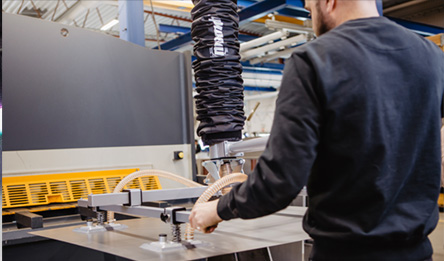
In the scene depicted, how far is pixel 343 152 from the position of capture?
861mm

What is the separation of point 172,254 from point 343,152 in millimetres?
570

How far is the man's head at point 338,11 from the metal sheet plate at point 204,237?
0.63 metres

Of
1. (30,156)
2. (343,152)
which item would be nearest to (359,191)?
(343,152)

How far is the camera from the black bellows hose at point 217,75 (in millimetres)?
1646

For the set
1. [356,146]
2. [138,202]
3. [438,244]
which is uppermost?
[356,146]

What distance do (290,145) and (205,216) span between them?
281 mm

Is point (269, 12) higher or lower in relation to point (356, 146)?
higher

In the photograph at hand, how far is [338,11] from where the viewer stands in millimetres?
937

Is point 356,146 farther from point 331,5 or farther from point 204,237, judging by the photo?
point 204,237

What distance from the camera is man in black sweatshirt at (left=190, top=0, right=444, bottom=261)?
833 mm

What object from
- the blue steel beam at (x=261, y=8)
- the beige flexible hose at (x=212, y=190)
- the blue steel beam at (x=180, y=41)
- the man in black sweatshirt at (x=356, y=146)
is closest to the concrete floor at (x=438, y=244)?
the beige flexible hose at (x=212, y=190)

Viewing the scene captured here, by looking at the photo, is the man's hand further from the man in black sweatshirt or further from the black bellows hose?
the black bellows hose

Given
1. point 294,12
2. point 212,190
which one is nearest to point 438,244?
point 212,190

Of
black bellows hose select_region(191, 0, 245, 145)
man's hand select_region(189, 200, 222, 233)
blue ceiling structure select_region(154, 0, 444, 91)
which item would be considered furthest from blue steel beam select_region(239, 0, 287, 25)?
man's hand select_region(189, 200, 222, 233)
